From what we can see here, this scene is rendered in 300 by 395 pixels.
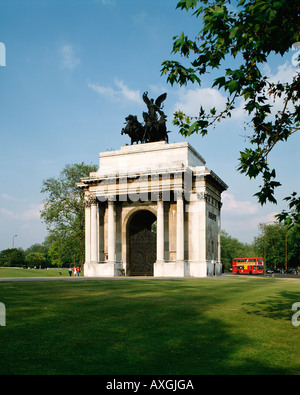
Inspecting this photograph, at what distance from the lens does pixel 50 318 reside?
10750mm

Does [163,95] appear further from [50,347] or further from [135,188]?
[50,347]

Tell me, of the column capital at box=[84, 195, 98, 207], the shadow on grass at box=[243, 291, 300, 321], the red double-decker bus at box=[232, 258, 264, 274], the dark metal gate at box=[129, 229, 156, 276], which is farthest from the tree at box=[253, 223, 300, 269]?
the shadow on grass at box=[243, 291, 300, 321]

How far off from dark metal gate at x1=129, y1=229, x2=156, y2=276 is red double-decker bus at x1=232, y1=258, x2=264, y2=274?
139 ft

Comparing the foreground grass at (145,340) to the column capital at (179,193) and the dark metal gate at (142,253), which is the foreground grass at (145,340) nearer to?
the column capital at (179,193)

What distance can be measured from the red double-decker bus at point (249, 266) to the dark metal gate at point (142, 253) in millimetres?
42321

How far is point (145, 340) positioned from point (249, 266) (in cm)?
8138

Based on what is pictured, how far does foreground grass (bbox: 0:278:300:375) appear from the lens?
6.59 metres

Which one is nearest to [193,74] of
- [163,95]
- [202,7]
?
[202,7]

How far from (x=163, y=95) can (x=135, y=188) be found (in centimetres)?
1288

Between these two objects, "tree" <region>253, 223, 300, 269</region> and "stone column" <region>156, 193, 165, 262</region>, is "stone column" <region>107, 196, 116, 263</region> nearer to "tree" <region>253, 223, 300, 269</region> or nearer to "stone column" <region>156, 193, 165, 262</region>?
"stone column" <region>156, 193, 165, 262</region>

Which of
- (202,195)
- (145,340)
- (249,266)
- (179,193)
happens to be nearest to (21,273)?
(179,193)

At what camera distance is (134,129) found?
50.4m

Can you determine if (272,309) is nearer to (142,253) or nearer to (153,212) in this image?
(153,212)

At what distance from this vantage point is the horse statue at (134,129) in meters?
50.4
